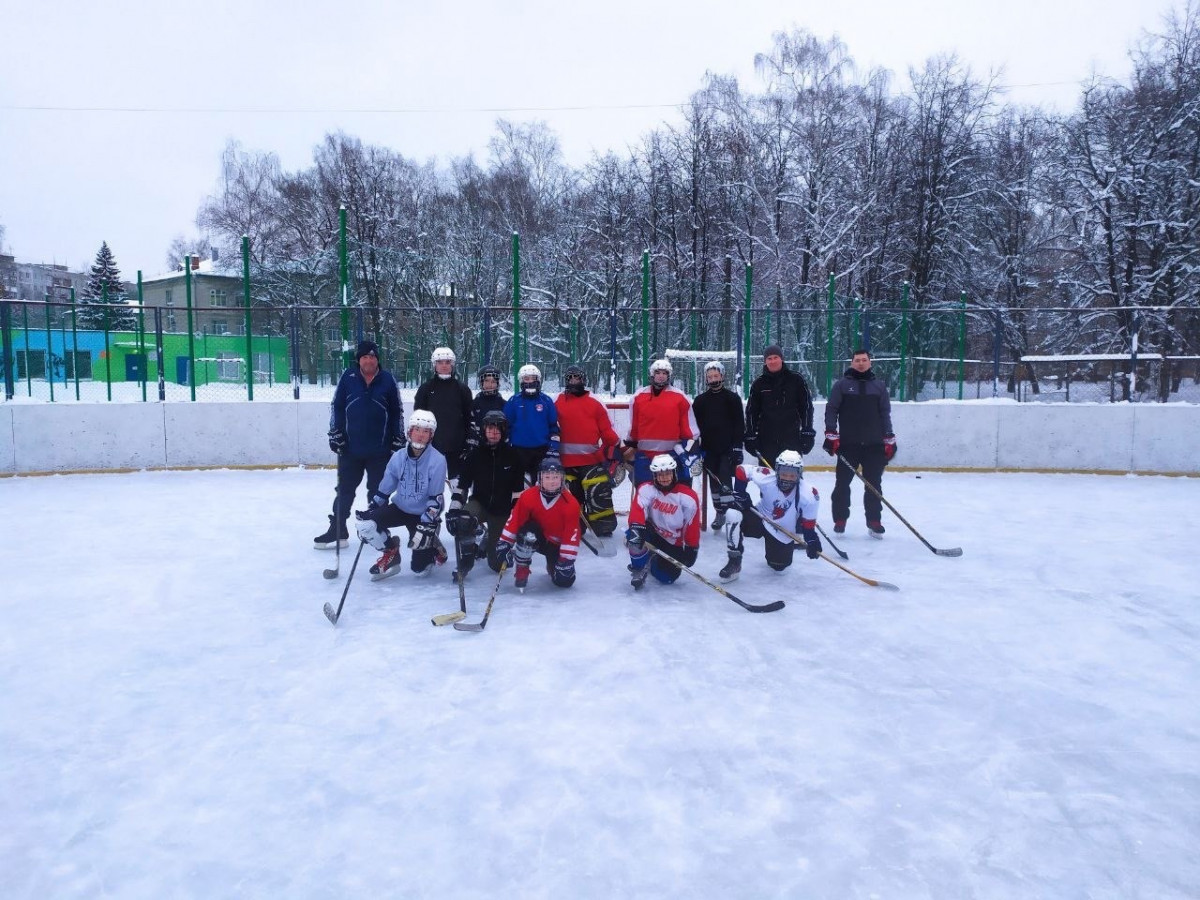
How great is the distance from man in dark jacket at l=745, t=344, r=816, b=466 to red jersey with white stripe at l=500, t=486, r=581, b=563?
6.46ft

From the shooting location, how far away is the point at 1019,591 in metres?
4.91

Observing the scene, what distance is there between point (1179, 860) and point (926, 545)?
3.91 metres

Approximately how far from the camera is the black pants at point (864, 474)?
655 cm

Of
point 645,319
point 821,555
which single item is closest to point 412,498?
point 821,555

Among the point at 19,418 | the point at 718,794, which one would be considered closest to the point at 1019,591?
the point at 718,794

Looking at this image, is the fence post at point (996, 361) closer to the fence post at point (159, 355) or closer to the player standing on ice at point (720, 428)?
the player standing on ice at point (720, 428)

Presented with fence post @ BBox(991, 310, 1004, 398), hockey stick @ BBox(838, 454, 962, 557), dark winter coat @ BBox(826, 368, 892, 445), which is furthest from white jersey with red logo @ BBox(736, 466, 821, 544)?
fence post @ BBox(991, 310, 1004, 398)

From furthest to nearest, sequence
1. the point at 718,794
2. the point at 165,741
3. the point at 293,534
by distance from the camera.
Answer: the point at 293,534, the point at 165,741, the point at 718,794

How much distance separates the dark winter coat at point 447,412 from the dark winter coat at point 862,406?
9.30 feet

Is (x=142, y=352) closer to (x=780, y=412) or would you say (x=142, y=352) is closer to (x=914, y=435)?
(x=780, y=412)

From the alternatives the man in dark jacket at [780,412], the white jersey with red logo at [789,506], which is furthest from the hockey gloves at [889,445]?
the white jersey with red logo at [789,506]

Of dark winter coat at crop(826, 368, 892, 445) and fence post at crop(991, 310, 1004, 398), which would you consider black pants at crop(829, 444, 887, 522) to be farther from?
fence post at crop(991, 310, 1004, 398)

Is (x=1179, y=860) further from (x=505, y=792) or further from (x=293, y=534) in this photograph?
(x=293, y=534)

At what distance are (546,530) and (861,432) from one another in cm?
290
